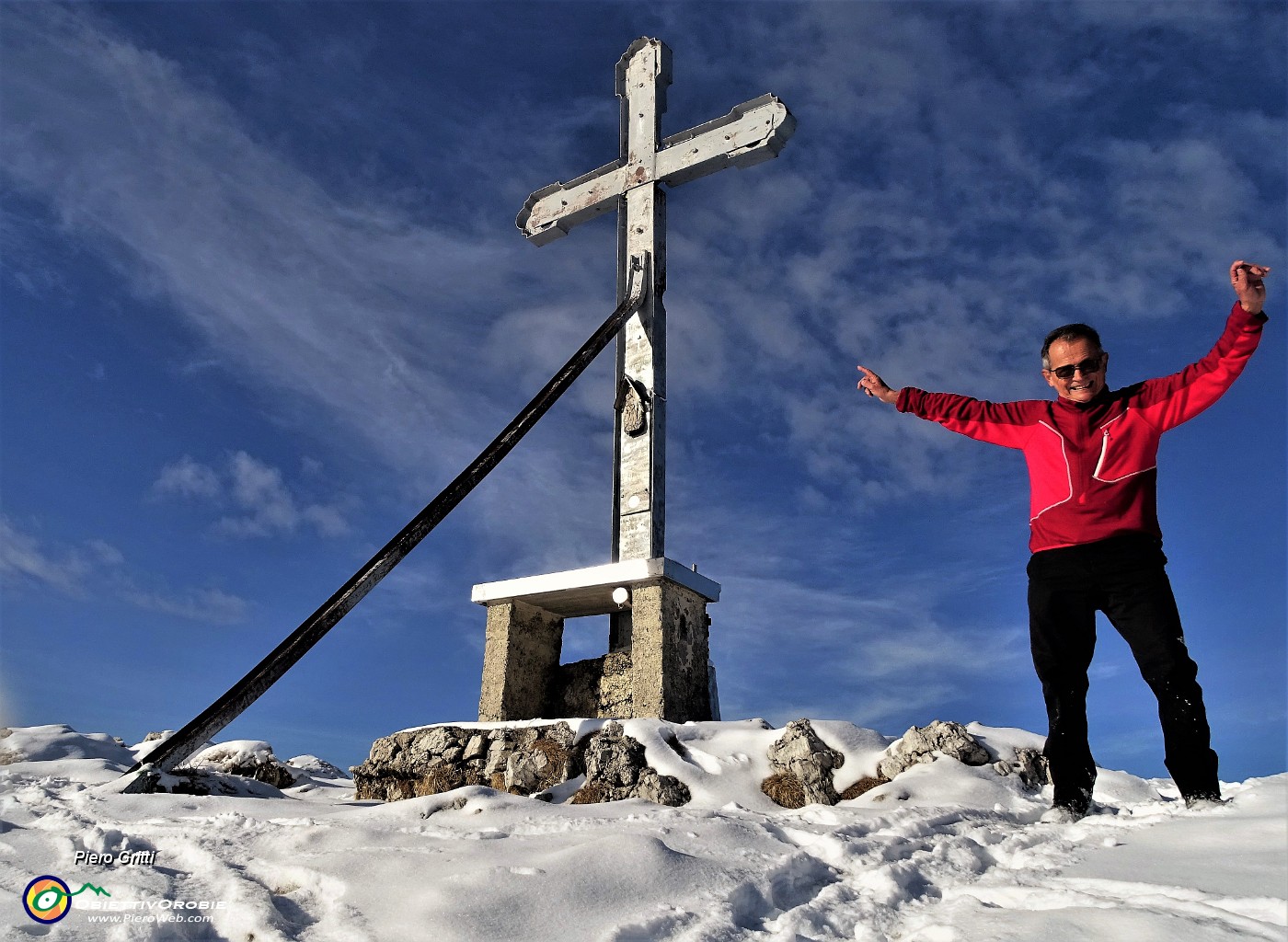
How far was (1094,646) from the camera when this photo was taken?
335cm

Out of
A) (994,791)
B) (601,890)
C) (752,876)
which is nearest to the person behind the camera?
(601,890)

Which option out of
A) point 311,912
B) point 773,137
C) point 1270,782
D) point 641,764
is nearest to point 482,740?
point 641,764

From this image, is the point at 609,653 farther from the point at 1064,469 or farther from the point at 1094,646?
the point at 1064,469

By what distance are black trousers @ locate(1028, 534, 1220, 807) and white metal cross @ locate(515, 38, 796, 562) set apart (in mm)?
3250

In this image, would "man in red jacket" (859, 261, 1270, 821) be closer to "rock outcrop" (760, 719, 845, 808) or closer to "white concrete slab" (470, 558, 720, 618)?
"rock outcrop" (760, 719, 845, 808)

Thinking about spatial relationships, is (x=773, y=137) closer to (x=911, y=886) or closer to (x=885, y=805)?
(x=885, y=805)

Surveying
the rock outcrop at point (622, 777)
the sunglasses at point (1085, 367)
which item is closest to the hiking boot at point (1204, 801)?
the sunglasses at point (1085, 367)

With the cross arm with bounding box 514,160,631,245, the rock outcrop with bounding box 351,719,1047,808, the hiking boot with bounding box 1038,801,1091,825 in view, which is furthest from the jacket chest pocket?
the cross arm with bounding box 514,160,631,245

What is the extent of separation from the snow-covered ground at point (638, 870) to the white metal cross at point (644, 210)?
10.5 feet

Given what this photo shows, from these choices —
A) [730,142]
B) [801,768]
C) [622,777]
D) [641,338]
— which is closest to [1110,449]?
[801,768]

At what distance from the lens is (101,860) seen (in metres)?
2.63

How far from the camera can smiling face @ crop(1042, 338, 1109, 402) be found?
330cm

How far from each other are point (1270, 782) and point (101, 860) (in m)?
3.91

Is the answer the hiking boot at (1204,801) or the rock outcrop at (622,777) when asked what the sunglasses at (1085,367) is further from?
the rock outcrop at (622,777)
